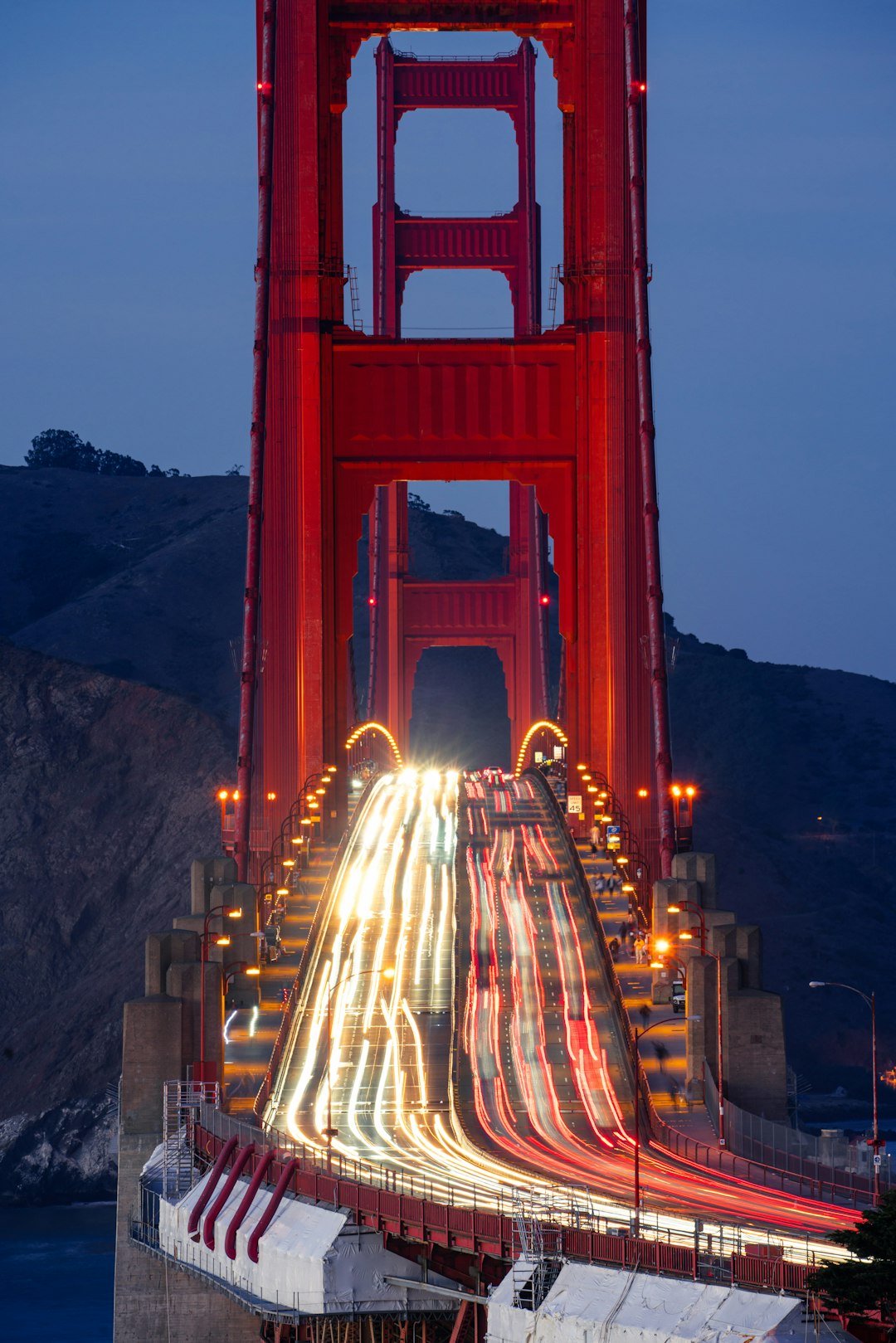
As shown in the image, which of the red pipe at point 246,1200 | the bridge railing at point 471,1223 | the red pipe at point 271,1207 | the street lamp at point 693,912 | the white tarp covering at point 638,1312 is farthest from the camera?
the street lamp at point 693,912

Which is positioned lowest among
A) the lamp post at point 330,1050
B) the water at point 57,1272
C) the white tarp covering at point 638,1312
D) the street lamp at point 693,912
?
the water at point 57,1272

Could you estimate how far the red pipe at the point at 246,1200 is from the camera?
54125mm

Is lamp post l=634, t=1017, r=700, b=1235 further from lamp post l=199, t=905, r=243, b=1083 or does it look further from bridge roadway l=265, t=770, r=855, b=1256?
lamp post l=199, t=905, r=243, b=1083

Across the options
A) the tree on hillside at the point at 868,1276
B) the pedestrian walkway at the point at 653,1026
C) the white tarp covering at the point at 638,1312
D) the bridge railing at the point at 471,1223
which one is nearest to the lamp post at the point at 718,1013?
the pedestrian walkway at the point at 653,1026

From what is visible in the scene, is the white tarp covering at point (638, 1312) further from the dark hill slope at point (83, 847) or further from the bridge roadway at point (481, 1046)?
the dark hill slope at point (83, 847)

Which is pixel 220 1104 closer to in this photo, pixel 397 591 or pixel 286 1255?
pixel 286 1255

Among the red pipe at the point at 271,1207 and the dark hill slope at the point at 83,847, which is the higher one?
the dark hill slope at the point at 83,847

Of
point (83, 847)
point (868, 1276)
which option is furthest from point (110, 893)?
point (868, 1276)

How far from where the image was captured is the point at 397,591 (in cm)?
13912

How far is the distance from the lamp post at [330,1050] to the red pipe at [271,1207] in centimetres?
81

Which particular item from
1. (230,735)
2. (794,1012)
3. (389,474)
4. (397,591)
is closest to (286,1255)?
(389,474)

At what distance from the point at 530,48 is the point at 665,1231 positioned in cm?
10254

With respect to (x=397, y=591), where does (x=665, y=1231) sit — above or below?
below

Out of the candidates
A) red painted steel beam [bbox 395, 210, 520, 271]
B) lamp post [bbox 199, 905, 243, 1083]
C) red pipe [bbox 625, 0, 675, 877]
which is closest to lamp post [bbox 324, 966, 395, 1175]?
lamp post [bbox 199, 905, 243, 1083]
